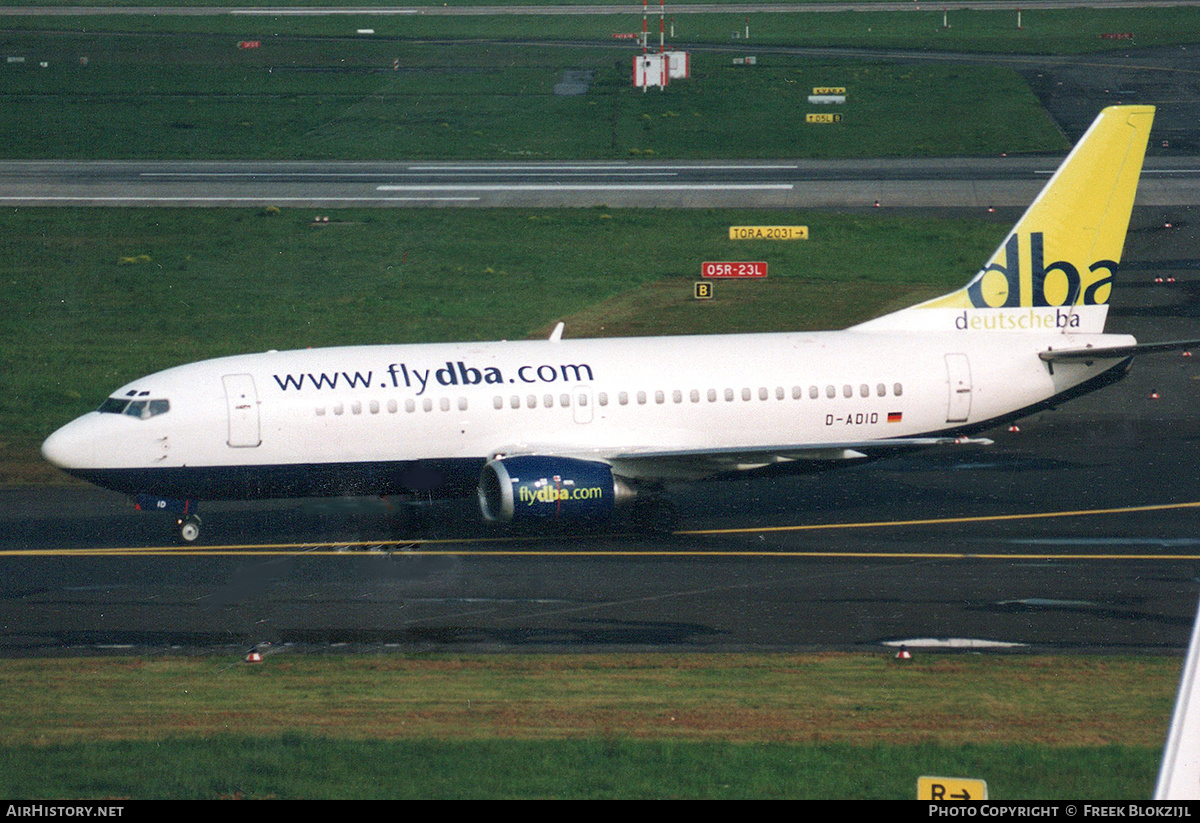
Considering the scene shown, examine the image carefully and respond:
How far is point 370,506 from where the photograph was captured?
120 ft

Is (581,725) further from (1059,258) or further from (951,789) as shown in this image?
(1059,258)

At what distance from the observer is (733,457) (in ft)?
110

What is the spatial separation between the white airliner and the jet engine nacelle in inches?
1.7

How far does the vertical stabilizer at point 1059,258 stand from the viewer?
121 ft

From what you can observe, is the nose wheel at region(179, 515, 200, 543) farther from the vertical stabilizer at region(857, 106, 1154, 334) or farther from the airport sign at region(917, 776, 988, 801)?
the airport sign at region(917, 776, 988, 801)

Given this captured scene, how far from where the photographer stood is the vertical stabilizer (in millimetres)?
37031

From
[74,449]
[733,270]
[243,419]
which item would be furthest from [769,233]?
[74,449]

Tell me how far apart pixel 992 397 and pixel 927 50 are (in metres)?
78.6

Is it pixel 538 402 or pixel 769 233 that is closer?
pixel 538 402

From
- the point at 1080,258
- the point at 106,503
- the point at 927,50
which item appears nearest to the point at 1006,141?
the point at 927,50

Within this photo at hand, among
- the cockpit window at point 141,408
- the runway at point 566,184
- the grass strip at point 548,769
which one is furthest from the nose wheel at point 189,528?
the runway at point 566,184

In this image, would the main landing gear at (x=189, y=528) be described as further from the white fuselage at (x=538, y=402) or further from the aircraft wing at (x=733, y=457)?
the aircraft wing at (x=733, y=457)

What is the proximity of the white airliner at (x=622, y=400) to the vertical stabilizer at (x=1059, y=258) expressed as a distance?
0.05m

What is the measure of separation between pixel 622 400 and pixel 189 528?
10342 mm
